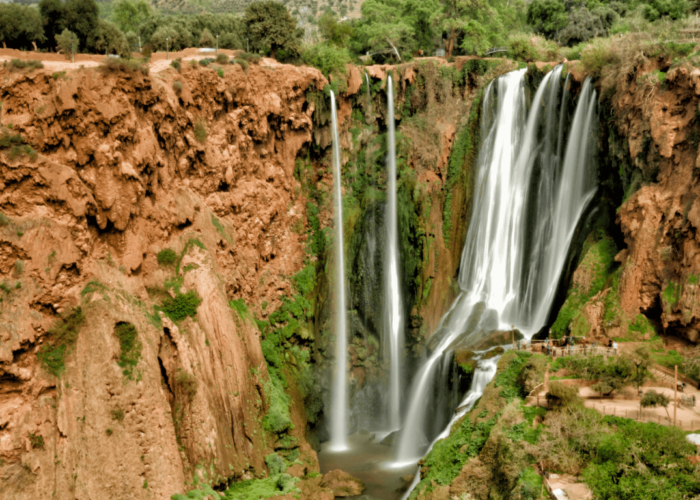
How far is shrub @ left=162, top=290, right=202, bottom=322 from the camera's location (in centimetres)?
2725

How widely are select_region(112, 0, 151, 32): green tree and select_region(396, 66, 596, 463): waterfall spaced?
124 ft

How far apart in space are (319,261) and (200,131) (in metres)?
11.4

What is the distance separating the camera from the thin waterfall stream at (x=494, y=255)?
31.2 meters

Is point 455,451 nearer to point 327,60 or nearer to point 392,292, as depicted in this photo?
point 392,292

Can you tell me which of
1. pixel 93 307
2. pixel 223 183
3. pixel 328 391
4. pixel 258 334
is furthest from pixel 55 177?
pixel 328 391

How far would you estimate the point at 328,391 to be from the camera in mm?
35688

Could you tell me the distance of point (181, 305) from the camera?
2761 cm

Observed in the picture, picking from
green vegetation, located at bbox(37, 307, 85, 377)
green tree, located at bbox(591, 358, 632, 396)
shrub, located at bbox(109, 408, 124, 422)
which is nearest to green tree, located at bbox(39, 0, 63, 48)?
green vegetation, located at bbox(37, 307, 85, 377)

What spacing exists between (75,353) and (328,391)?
53.4 ft

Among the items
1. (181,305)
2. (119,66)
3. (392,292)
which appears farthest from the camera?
(392,292)

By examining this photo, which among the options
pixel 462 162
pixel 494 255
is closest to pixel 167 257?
pixel 494 255

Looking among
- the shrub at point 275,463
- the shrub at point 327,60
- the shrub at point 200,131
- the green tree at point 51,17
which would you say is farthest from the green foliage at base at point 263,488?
the green tree at point 51,17

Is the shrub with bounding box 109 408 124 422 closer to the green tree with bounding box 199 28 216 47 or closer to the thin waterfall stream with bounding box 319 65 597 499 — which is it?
the thin waterfall stream with bounding box 319 65 597 499

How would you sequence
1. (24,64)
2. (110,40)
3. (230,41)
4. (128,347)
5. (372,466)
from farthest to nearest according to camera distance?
(230,41), (110,40), (372,466), (24,64), (128,347)
